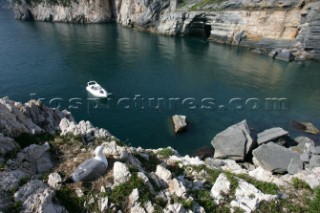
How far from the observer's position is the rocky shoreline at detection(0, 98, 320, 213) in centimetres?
1066

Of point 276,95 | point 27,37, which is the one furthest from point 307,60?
point 27,37

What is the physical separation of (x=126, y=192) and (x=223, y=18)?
81536 mm

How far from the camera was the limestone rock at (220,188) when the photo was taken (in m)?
13.0

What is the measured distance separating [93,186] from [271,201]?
29.2 ft

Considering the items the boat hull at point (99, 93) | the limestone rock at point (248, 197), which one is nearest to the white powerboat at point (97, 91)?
the boat hull at point (99, 93)

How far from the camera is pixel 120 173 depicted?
11.8 m

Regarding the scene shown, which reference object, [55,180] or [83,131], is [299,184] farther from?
[83,131]

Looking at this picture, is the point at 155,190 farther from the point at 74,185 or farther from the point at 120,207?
the point at 74,185

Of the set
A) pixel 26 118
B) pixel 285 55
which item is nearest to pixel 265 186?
pixel 26 118

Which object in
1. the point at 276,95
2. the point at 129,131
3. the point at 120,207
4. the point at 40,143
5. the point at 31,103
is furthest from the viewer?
the point at 276,95

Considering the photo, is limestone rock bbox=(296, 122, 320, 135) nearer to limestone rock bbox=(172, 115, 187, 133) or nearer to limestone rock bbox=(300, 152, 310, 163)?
limestone rock bbox=(300, 152, 310, 163)

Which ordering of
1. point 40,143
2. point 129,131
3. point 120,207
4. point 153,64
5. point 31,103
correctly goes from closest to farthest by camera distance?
point 120,207 → point 40,143 → point 31,103 → point 129,131 → point 153,64

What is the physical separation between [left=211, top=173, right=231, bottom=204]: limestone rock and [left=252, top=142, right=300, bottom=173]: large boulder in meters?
13.6

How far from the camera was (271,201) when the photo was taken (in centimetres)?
1293
